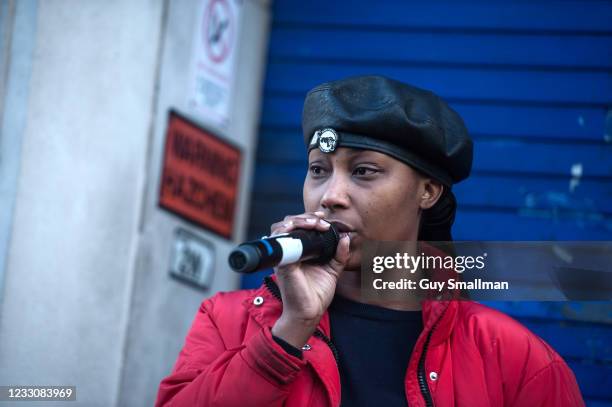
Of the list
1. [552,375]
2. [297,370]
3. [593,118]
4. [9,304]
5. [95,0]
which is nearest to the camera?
[297,370]

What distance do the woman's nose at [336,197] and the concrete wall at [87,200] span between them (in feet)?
5.31

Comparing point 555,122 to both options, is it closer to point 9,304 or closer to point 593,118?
point 593,118

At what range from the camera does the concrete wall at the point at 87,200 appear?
13.3ft

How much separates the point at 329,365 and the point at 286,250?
1.65 ft

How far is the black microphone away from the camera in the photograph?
2114mm

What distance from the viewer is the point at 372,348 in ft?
9.06

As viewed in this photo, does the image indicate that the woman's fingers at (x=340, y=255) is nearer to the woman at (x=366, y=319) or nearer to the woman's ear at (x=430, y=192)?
the woman at (x=366, y=319)

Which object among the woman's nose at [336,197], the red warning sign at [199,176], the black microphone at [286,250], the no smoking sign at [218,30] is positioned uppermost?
the no smoking sign at [218,30]

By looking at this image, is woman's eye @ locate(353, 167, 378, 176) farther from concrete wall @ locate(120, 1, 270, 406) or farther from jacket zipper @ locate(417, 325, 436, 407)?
concrete wall @ locate(120, 1, 270, 406)

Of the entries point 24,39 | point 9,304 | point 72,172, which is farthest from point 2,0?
point 9,304

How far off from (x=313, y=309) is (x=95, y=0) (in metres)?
2.33

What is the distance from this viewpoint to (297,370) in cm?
244

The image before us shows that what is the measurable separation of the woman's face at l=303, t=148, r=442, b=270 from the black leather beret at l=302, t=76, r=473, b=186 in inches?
1.4

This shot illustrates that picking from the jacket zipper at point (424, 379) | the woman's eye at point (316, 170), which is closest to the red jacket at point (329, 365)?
the jacket zipper at point (424, 379)
